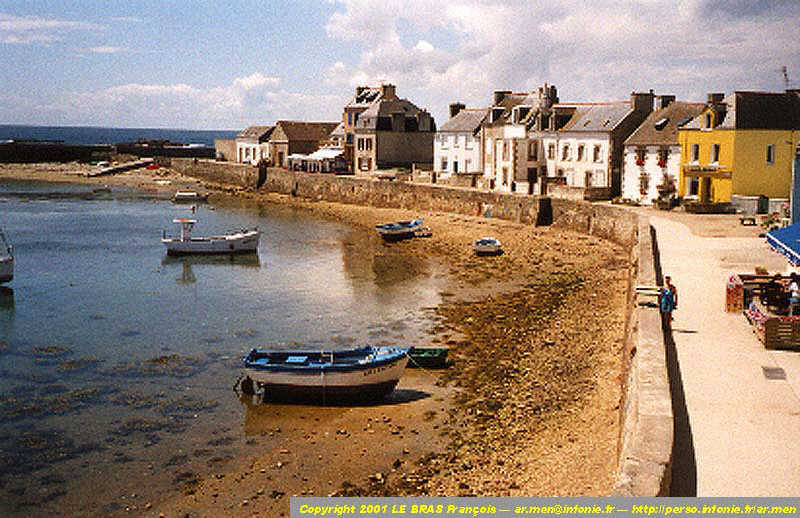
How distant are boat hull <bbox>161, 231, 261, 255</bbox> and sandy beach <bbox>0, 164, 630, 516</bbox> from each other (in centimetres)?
1766

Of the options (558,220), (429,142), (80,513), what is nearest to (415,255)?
(558,220)

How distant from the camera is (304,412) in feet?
63.5

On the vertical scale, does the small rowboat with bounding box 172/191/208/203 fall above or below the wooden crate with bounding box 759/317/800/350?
above

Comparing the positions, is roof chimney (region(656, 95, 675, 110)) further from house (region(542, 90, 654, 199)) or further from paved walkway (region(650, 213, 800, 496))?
paved walkway (region(650, 213, 800, 496))

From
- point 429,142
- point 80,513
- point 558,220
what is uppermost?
point 429,142

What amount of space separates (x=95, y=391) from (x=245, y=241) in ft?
80.1

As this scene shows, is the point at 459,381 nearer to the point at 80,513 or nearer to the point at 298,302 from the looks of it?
the point at 80,513

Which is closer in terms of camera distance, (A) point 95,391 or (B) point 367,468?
(B) point 367,468

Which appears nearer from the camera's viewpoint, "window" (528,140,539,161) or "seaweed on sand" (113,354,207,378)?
"seaweed on sand" (113,354,207,378)

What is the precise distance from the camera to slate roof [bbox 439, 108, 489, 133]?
6406 cm

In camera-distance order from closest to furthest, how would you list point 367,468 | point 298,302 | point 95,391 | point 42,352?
point 367,468 → point 95,391 → point 42,352 → point 298,302

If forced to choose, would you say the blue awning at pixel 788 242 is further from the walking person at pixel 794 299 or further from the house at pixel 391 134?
the house at pixel 391 134

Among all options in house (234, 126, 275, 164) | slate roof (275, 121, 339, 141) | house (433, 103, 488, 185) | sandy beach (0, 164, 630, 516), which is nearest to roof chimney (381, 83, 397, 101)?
house (433, 103, 488, 185)

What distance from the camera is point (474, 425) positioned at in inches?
687
